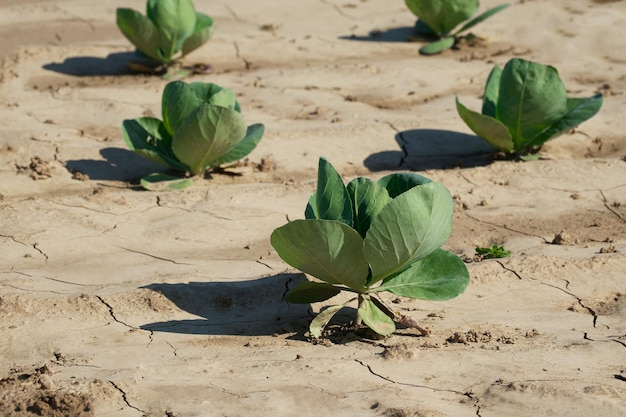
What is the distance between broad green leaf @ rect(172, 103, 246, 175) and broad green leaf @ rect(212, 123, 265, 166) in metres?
0.05

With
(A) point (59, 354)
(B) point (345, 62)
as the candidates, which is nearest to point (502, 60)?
(B) point (345, 62)

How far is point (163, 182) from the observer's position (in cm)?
516

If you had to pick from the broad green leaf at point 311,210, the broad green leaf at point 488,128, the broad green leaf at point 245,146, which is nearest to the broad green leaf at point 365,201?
the broad green leaf at point 311,210

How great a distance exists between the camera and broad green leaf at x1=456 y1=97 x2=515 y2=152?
5293 millimetres

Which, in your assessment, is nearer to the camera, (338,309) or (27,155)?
(338,309)

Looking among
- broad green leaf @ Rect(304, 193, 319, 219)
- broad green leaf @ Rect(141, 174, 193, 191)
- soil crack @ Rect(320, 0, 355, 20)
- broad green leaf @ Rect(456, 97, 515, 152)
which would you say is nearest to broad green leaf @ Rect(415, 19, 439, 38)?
soil crack @ Rect(320, 0, 355, 20)

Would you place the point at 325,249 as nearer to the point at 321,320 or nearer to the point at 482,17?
the point at 321,320

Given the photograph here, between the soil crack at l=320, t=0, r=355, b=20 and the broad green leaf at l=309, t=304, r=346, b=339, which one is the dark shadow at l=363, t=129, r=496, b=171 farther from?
the soil crack at l=320, t=0, r=355, b=20

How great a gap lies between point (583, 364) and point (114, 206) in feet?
7.98

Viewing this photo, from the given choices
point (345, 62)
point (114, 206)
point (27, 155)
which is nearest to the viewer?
point (114, 206)

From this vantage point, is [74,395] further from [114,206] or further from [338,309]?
[114,206]

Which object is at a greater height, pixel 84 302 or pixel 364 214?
pixel 364 214

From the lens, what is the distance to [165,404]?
314cm

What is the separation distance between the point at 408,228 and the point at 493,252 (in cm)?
98
